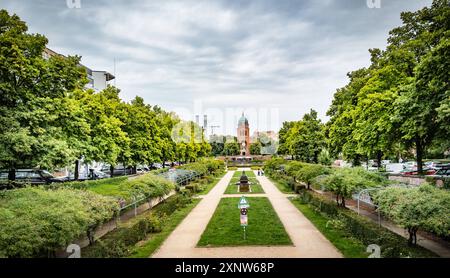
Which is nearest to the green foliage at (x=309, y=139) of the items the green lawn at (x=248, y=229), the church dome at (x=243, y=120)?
the green lawn at (x=248, y=229)

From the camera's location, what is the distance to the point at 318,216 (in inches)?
840

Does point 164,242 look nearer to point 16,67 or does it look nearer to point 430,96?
point 16,67

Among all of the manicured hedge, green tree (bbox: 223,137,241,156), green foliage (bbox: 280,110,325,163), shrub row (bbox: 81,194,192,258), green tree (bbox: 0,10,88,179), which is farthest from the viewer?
green tree (bbox: 223,137,241,156)

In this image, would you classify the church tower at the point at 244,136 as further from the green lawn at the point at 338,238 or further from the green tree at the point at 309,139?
the green lawn at the point at 338,238

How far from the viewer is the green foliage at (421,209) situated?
11766mm

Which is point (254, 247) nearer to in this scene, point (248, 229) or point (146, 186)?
point (248, 229)

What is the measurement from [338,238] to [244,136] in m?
110

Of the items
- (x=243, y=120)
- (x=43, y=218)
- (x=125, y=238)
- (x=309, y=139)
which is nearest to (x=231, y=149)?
(x=243, y=120)

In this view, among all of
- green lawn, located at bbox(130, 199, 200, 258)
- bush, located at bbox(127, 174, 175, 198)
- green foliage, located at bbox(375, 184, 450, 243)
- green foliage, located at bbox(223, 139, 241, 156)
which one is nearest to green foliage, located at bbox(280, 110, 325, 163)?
green lawn, located at bbox(130, 199, 200, 258)

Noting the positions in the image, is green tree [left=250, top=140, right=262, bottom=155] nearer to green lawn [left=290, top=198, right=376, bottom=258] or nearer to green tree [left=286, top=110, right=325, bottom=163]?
green tree [left=286, top=110, right=325, bottom=163]

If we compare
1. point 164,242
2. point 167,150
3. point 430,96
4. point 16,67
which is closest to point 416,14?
point 430,96

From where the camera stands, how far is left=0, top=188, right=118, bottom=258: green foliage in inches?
387

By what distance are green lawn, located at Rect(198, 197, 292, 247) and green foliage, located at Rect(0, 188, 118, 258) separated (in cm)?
509
